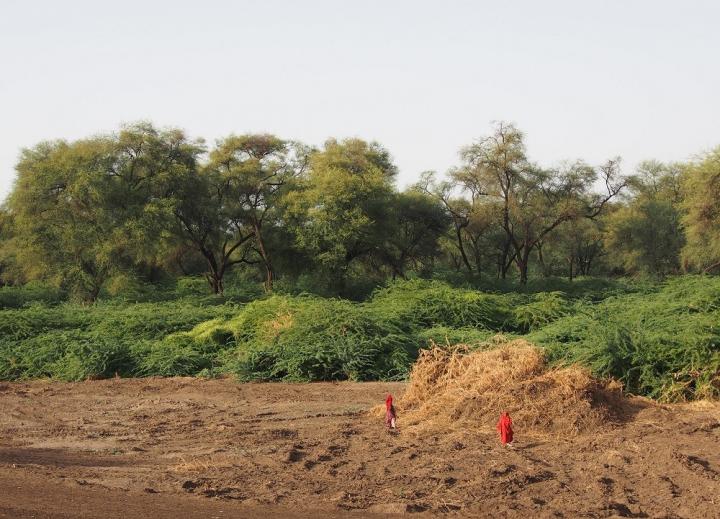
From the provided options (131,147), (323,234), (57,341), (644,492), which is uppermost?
(131,147)

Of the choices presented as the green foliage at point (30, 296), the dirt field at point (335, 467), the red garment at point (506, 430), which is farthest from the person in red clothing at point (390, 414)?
the green foliage at point (30, 296)

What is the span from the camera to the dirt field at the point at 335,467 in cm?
736

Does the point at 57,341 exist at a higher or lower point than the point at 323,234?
lower

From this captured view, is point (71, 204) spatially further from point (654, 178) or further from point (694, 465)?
point (654, 178)

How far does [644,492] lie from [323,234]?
30.0m

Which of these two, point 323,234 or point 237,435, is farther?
point 323,234

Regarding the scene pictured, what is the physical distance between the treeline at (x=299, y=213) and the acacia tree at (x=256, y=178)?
0.08 meters

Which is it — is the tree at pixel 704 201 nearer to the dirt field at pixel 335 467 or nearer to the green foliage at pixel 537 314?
the green foliage at pixel 537 314

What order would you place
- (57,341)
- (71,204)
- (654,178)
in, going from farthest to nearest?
1. (654,178)
2. (71,204)
3. (57,341)

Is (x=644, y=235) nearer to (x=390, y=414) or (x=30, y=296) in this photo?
(x=30, y=296)

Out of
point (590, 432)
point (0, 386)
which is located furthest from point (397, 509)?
point (0, 386)

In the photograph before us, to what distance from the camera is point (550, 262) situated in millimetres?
65125

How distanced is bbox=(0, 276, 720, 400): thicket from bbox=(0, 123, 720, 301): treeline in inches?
364

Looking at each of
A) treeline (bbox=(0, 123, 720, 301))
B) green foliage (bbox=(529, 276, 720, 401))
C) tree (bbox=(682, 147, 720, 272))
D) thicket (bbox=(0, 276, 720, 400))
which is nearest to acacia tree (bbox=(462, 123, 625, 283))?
treeline (bbox=(0, 123, 720, 301))
